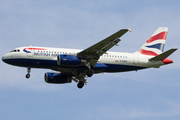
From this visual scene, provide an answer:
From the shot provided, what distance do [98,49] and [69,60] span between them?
3.84 meters

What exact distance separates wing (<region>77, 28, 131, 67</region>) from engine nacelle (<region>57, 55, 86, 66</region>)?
77 centimetres

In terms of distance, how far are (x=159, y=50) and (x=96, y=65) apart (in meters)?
11.1

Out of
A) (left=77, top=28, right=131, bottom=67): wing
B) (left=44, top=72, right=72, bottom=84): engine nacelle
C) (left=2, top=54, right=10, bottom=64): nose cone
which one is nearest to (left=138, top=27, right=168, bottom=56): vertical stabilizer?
(left=77, top=28, right=131, bottom=67): wing

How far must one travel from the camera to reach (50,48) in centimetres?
4341

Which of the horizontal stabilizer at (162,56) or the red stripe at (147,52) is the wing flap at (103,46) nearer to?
the horizontal stabilizer at (162,56)

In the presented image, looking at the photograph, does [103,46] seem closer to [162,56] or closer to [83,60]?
[83,60]

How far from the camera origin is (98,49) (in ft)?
138

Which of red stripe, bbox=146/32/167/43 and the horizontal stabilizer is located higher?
red stripe, bbox=146/32/167/43

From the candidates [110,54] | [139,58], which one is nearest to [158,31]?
[139,58]

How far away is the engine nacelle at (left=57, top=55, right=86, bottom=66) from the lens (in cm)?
4141

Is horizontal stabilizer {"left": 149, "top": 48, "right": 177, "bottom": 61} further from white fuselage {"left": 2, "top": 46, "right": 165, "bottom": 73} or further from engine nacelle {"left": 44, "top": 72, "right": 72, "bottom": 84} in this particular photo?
engine nacelle {"left": 44, "top": 72, "right": 72, "bottom": 84}

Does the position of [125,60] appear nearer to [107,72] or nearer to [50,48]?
[107,72]

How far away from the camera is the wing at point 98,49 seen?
39281 mm

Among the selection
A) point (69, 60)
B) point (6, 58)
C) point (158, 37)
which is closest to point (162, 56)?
point (158, 37)
